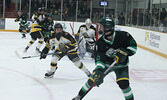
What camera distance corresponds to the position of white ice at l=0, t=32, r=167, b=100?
3697 mm

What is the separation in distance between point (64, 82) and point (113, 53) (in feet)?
5.95

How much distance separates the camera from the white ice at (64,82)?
3.70m

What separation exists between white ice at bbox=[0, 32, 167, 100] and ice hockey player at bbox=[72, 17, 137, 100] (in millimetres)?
891

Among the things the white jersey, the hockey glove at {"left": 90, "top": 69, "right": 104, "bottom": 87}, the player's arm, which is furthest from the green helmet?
the white jersey

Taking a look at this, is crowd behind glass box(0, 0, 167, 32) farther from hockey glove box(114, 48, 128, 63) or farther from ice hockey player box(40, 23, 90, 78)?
hockey glove box(114, 48, 128, 63)

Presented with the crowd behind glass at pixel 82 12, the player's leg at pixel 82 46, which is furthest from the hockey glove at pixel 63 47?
the crowd behind glass at pixel 82 12

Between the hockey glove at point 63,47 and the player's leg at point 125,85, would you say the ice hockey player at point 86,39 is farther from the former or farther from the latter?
the player's leg at point 125,85

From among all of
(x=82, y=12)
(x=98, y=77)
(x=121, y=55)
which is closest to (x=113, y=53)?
(x=121, y=55)

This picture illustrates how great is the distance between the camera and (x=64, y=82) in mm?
4438

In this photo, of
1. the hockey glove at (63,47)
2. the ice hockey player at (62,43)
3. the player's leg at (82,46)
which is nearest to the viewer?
the ice hockey player at (62,43)

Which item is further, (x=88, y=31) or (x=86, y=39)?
(x=86, y=39)

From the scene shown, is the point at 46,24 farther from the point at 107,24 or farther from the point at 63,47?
the point at 107,24

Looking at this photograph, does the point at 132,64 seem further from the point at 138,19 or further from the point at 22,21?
the point at 22,21

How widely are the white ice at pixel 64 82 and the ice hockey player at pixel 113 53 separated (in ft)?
2.92
